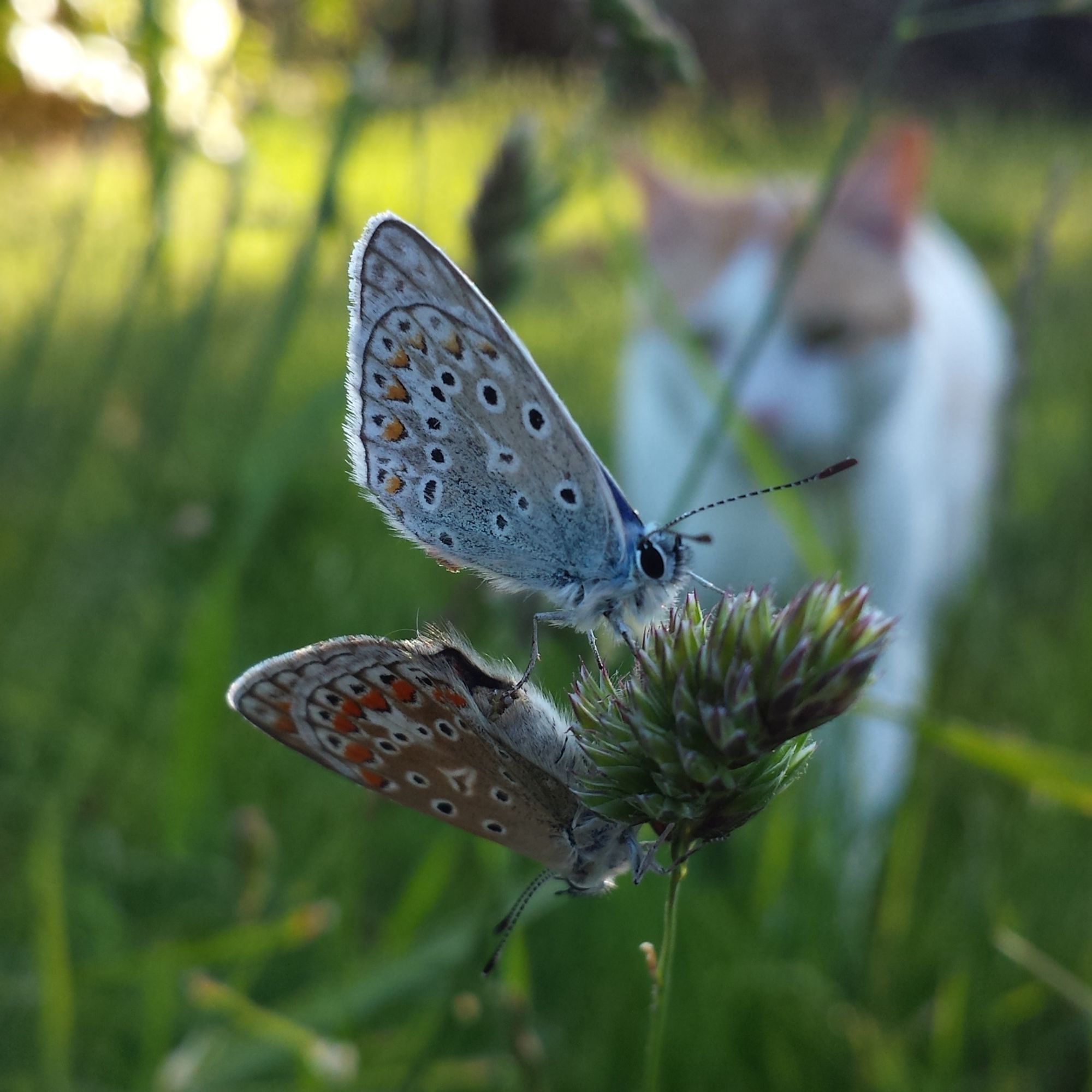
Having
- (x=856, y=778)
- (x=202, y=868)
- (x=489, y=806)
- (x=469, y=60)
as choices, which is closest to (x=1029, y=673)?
(x=856, y=778)

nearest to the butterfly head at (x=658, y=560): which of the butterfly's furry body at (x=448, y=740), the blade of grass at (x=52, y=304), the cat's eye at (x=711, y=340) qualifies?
the butterfly's furry body at (x=448, y=740)

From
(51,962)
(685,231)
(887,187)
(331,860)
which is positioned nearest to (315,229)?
(51,962)

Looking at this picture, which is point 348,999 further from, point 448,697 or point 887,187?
point 887,187

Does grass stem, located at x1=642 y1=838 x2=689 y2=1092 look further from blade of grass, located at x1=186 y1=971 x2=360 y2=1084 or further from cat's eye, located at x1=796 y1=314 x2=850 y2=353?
cat's eye, located at x1=796 y1=314 x2=850 y2=353

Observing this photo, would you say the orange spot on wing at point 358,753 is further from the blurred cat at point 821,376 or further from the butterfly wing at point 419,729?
the blurred cat at point 821,376

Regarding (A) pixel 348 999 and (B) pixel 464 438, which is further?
(A) pixel 348 999

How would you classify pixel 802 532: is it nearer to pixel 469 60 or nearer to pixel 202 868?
pixel 202 868

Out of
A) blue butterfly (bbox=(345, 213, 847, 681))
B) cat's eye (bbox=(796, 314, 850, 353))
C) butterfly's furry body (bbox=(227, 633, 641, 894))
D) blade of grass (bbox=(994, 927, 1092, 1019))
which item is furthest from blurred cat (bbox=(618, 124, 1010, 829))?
butterfly's furry body (bbox=(227, 633, 641, 894))
